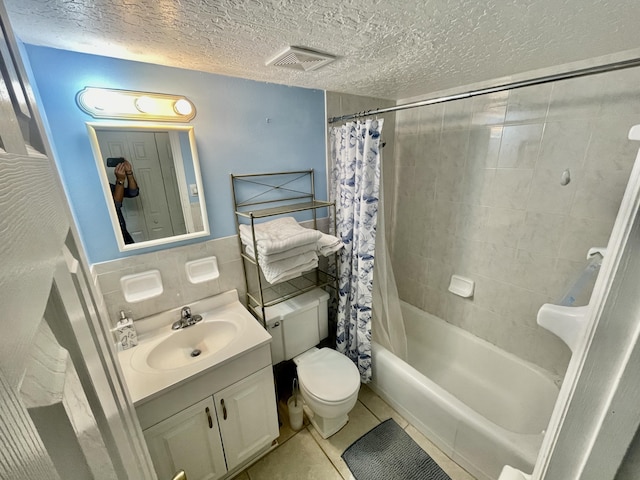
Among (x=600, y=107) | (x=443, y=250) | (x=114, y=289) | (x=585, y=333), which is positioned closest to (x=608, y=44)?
(x=600, y=107)

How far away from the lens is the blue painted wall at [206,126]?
1.04 metres

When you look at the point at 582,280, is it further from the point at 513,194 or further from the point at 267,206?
the point at 267,206

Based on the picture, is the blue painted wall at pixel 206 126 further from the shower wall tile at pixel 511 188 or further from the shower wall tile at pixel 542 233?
the shower wall tile at pixel 542 233

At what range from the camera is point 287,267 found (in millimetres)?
1535

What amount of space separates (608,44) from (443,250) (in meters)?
1.38

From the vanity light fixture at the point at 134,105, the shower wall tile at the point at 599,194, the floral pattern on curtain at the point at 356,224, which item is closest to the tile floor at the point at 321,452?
the floral pattern on curtain at the point at 356,224

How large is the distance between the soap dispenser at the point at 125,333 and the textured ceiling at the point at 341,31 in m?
1.17

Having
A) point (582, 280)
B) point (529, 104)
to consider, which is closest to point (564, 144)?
point (529, 104)

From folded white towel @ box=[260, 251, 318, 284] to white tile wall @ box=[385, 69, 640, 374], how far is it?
3.68 feet

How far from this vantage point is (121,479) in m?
0.43


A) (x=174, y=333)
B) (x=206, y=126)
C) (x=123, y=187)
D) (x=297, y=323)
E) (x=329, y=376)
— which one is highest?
(x=206, y=126)

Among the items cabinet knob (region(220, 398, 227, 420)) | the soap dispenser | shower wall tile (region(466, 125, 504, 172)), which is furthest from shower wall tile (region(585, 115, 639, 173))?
the soap dispenser

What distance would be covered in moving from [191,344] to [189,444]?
45 centimetres

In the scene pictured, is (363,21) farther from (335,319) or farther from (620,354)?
(335,319)
